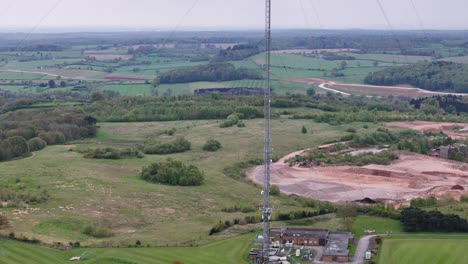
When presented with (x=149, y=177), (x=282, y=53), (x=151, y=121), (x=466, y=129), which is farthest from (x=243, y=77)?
(x=149, y=177)

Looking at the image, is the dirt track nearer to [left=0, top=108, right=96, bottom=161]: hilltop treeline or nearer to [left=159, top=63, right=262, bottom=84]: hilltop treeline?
[left=159, top=63, right=262, bottom=84]: hilltop treeline

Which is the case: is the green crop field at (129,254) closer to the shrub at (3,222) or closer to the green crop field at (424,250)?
the shrub at (3,222)

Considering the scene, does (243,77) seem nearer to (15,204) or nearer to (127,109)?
(127,109)

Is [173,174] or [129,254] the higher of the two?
[129,254]

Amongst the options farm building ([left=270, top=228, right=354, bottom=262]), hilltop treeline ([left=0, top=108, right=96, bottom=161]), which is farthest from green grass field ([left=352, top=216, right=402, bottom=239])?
hilltop treeline ([left=0, top=108, right=96, bottom=161])

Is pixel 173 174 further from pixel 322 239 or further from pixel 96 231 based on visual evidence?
pixel 322 239

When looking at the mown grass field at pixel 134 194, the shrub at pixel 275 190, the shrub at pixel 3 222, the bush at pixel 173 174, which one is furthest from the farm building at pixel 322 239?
the bush at pixel 173 174

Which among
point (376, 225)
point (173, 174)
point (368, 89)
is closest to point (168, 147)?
point (173, 174)
